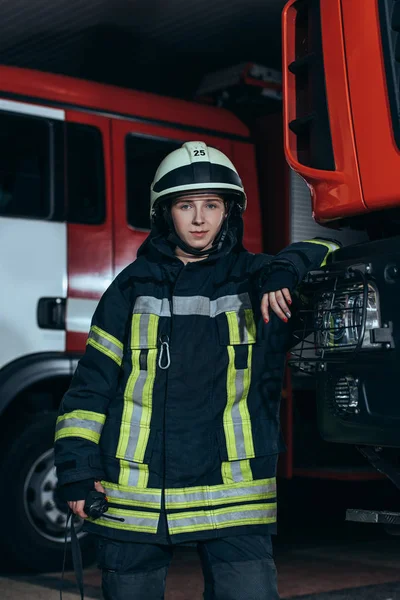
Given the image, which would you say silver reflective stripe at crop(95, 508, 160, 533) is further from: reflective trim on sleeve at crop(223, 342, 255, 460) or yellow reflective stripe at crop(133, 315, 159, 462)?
reflective trim on sleeve at crop(223, 342, 255, 460)

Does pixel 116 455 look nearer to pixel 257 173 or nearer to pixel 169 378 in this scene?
pixel 169 378

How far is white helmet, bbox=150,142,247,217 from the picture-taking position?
3467 millimetres

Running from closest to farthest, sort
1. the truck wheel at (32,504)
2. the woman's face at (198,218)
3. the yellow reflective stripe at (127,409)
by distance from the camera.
→ the yellow reflective stripe at (127,409), the woman's face at (198,218), the truck wheel at (32,504)

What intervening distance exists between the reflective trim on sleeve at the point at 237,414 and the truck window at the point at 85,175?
102 inches

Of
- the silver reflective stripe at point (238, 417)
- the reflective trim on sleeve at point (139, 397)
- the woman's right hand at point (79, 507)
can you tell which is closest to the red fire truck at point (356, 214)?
the silver reflective stripe at point (238, 417)

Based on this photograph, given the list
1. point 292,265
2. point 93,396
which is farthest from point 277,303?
point 93,396

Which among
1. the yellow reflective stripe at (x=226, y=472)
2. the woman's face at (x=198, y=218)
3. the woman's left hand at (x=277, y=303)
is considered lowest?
the yellow reflective stripe at (x=226, y=472)

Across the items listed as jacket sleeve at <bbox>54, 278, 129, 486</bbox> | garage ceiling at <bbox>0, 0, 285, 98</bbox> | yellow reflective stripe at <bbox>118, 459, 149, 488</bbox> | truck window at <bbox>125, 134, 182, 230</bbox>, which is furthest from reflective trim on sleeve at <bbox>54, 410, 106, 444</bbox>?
garage ceiling at <bbox>0, 0, 285, 98</bbox>

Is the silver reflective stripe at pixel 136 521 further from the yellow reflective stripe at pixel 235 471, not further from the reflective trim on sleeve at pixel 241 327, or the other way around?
the reflective trim on sleeve at pixel 241 327

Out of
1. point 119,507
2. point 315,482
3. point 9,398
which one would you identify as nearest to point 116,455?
point 119,507

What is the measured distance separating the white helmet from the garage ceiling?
3.38m

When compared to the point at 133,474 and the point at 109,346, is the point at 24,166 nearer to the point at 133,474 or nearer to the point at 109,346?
the point at 109,346

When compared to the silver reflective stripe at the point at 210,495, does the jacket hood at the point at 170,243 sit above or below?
above

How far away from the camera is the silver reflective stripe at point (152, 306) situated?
3320 millimetres
